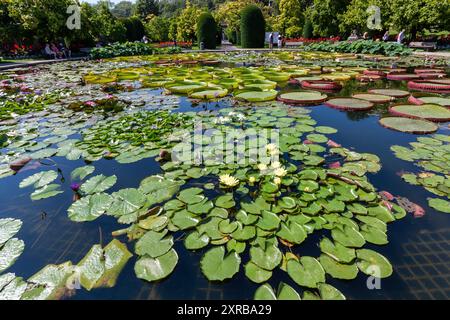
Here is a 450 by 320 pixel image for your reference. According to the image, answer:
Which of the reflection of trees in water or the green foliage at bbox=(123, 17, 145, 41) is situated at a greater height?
the green foliage at bbox=(123, 17, 145, 41)

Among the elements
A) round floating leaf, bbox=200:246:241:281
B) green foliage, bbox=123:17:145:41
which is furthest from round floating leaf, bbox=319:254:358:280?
green foliage, bbox=123:17:145:41

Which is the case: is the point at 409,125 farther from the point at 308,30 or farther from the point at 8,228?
the point at 308,30

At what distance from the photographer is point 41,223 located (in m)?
2.32

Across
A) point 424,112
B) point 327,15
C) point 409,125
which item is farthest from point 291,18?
point 409,125

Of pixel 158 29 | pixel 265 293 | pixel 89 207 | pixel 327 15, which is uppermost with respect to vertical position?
pixel 158 29

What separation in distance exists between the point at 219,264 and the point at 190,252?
29cm

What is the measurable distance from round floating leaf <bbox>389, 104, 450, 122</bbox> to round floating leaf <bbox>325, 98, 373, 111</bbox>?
18.9 inches

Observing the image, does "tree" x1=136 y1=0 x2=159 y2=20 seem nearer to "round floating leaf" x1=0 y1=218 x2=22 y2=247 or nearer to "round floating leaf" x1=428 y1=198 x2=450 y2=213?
"round floating leaf" x1=0 y1=218 x2=22 y2=247

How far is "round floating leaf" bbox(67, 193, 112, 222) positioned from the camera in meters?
2.31

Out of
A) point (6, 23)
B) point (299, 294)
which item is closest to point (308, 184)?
point (299, 294)

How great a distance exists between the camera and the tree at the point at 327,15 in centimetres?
2384

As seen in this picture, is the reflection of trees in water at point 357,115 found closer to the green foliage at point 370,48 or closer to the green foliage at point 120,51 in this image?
the green foliage at point 370,48

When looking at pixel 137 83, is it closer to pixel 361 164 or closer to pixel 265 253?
pixel 361 164

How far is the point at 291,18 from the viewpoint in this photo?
1213 inches
